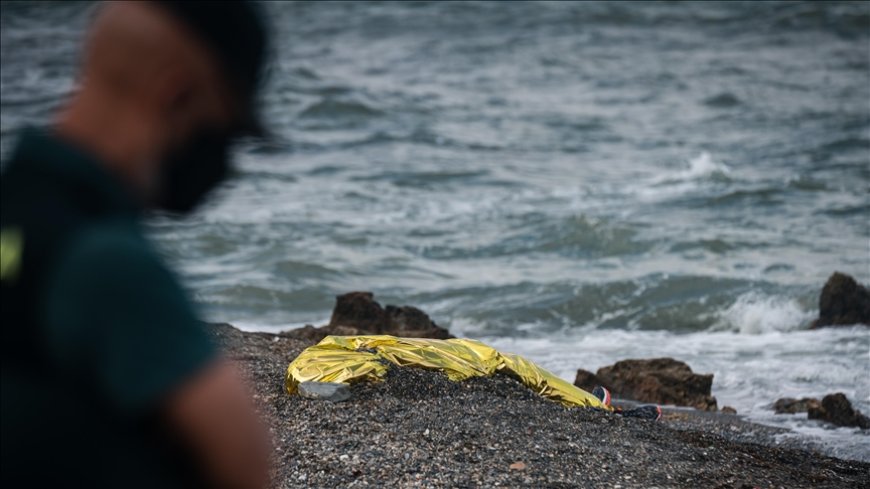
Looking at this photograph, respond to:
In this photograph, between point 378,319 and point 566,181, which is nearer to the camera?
point 378,319

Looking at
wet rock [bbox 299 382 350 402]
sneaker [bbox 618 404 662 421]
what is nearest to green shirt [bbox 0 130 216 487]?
wet rock [bbox 299 382 350 402]

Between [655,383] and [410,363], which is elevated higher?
A: [410,363]

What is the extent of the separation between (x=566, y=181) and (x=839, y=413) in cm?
1378

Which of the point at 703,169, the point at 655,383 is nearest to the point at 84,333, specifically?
the point at 655,383

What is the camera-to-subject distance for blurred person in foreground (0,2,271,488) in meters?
1.31

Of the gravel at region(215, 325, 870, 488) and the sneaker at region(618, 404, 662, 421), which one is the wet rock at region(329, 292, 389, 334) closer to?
the gravel at region(215, 325, 870, 488)

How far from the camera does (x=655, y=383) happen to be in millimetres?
9297

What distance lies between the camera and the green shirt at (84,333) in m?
1.30

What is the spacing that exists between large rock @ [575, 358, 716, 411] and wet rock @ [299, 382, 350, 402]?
3.20 meters

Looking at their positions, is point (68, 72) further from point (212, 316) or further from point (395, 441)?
point (395, 441)

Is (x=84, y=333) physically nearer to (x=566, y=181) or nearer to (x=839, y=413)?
(x=839, y=413)

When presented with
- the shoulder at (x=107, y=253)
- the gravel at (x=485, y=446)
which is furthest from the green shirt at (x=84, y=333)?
the gravel at (x=485, y=446)

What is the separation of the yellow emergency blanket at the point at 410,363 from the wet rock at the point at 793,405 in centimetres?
216

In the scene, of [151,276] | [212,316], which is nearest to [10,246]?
[151,276]
